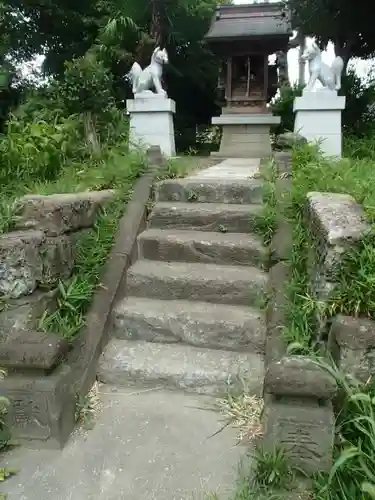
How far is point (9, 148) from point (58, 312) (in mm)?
2500

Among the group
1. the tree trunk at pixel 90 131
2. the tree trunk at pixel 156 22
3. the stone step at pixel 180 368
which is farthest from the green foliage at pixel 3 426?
the tree trunk at pixel 156 22

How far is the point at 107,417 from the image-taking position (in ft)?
7.78

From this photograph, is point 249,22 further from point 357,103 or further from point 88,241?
point 88,241

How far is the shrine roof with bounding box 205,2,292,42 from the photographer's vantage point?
9164 millimetres

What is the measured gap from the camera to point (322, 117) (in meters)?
6.62

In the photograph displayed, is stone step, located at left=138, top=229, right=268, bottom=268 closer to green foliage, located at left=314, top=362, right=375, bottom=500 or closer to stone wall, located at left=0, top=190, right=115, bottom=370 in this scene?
stone wall, located at left=0, top=190, right=115, bottom=370

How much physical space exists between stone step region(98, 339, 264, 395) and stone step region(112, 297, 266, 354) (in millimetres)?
62

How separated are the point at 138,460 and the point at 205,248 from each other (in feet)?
5.40

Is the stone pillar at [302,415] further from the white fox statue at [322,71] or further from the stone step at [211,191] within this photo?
the white fox statue at [322,71]

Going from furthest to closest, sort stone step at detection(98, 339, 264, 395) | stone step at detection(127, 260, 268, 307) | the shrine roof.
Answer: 1. the shrine roof
2. stone step at detection(127, 260, 268, 307)
3. stone step at detection(98, 339, 264, 395)

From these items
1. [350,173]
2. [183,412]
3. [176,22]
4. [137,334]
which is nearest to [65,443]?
[183,412]

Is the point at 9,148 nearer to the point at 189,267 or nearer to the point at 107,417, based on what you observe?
the point at 189,267

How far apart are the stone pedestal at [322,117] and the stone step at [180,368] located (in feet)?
15.6

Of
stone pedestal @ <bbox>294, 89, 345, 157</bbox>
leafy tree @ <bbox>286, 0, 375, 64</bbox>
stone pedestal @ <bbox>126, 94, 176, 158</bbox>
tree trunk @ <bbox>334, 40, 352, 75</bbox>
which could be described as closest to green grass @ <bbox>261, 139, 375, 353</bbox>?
stone pedestal @ <bbox>294, 89, 345, 157</bbox>
